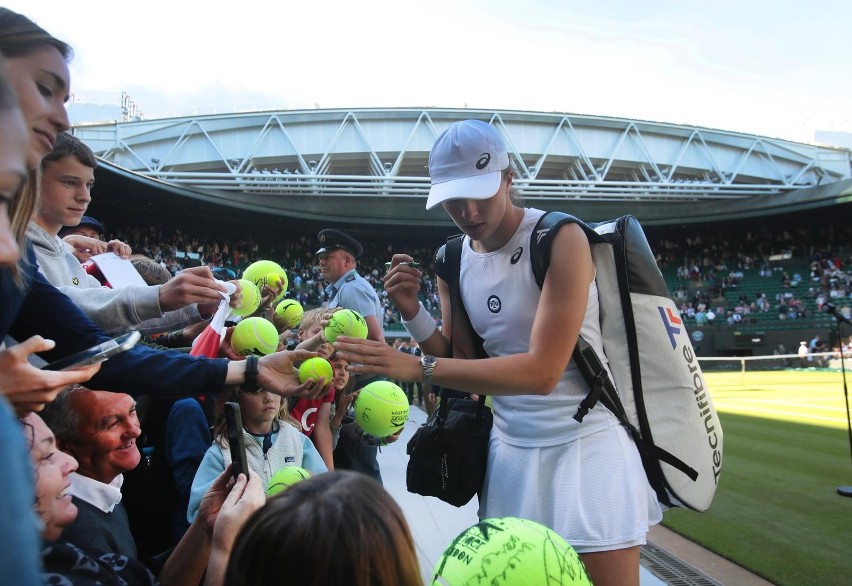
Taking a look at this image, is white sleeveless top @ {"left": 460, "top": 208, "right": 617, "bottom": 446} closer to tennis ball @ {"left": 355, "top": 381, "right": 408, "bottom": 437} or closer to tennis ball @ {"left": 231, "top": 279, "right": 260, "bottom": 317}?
tennis ball @ {"left": 355, "top": 381, "right": 408, "bottom": 437}

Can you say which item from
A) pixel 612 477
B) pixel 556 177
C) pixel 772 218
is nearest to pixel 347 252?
pixel 612 477

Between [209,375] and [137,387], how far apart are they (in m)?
0.22

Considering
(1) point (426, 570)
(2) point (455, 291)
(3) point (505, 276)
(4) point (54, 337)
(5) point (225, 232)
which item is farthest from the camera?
(5) point (225, 232)

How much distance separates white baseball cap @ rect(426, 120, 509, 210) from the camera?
6.81 feet

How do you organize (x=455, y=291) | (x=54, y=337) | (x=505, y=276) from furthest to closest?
1. (x=455, y=291)
2. (x=505, y=276)
3. (x=54, y=337)

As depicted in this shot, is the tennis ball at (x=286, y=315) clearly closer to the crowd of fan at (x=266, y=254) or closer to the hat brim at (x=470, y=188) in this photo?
the hat brim at (x=470, y=188)

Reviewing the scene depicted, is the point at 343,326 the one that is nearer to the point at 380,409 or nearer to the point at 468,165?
the point at 380,409

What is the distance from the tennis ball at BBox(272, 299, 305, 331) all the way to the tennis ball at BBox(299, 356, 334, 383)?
2.72 meters

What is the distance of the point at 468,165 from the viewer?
2.11 meters

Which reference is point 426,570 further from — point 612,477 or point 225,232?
point 225,232

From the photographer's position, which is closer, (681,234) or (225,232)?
(225,232)

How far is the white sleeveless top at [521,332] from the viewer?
2059mm

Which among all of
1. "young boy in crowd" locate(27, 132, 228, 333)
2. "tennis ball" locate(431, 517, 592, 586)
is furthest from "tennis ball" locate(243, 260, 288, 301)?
"tennis ball" locate(431, 517, 592, 586)

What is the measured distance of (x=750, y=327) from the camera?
102 ft
